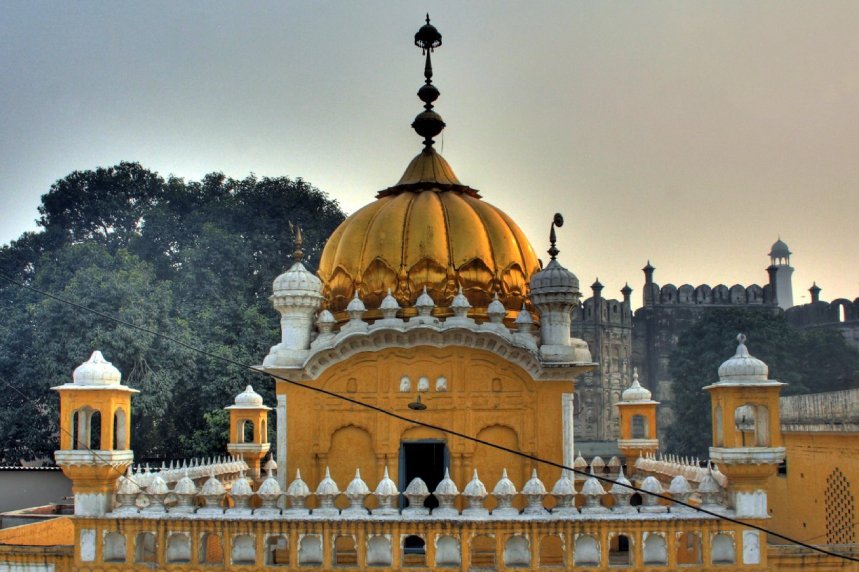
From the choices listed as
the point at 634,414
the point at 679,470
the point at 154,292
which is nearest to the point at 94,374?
the point at 679,470

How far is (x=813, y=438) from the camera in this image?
20.6 metres

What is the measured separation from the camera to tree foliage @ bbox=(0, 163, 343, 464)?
27531 mm

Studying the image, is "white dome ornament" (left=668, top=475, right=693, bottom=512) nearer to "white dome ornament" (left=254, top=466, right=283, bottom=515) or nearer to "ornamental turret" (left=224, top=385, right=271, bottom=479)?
"white dome ornament" (left=254, top=466, right=283, bottom=515)

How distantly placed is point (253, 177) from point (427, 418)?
84.5 feet

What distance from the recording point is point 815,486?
805 inches

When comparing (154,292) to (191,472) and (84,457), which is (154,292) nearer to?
(191,472)

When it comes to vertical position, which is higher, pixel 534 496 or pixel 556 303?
pixel 556 303

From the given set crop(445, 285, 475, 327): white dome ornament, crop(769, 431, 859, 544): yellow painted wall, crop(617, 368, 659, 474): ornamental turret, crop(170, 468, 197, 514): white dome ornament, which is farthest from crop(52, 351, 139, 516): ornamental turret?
crop(769, 431, 859, 544): yellow painted wall

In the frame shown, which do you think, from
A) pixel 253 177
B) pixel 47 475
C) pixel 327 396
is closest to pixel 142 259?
pixel 253 177

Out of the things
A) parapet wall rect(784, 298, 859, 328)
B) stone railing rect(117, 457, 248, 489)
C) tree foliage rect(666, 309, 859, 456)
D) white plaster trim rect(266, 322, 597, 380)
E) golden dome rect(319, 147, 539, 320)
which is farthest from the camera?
parapet wall rect(784, 298, 859, 328)

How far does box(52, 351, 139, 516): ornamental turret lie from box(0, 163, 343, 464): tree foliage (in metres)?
14.8

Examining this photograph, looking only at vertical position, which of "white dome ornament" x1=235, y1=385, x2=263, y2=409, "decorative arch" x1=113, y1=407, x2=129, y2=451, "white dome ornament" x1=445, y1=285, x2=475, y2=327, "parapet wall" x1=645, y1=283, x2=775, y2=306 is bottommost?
"decorative arch" x1=113, y1=407, x2=129, y2=451

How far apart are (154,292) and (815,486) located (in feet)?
66.0

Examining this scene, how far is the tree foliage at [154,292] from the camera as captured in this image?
27.5m
